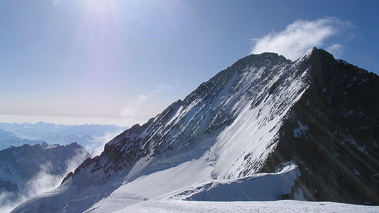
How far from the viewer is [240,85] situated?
8794 centimetres

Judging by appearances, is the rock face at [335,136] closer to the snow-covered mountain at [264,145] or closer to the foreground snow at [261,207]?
the snow-covered mountain at [264,145]

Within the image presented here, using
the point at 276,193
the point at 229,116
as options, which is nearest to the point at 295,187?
the point at 276,193

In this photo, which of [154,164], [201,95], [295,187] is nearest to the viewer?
[295,187]

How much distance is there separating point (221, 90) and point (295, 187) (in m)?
74.8

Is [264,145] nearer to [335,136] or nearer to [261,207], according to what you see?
[335,136]

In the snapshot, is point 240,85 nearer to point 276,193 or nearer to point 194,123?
point 194,123

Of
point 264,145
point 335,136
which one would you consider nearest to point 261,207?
point 264,145

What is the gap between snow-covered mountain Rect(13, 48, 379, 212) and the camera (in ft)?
89.8

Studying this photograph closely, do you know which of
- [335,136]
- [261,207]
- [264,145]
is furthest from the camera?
[264,145]

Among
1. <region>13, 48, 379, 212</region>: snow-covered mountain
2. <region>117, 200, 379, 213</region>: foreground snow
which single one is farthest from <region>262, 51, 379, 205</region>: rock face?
<region>117, 200, 379, 213</region>: foreground snow

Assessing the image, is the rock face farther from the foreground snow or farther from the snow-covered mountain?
the foreground snow

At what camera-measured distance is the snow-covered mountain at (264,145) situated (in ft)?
89.8

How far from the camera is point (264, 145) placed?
3391 cm

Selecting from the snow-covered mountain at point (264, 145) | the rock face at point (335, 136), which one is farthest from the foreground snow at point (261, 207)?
the rock face at point (335, 136)
